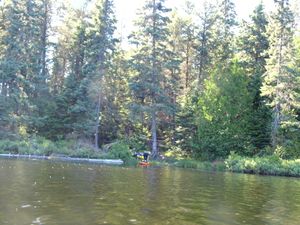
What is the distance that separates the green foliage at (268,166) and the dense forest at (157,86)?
13.5ft

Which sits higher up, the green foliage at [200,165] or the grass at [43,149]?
the grass at [43,149]

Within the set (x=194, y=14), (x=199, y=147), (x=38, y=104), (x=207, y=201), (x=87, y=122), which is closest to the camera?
(x=207, y=201)

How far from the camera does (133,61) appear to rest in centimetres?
4531

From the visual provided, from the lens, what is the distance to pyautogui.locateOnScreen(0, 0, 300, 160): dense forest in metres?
37.4

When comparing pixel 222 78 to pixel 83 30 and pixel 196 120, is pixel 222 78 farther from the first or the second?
pixel 83 30

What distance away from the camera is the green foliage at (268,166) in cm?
3069

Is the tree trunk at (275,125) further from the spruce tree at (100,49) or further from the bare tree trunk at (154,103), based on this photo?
the spruce tree at (100,49)

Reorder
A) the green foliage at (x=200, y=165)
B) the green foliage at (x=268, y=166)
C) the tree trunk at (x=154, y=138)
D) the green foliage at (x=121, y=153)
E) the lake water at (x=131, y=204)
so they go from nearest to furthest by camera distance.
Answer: the lake water at (x=131, y=204) < the green foliage at (x=268, y=166) < the green foliage at (x=200, y=165) < the green foliage at (x=121, y=153) < the tree trunk at (x=154, y=138)

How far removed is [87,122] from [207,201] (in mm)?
30660

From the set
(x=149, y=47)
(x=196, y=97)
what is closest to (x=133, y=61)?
(x=149, y=47)

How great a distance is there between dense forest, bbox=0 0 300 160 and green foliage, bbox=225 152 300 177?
13.5 feet

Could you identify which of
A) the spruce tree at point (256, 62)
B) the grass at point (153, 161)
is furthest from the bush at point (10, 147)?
the spruce tree at point (256, 62)

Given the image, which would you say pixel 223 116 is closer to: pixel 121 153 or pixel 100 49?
pixel 121 153

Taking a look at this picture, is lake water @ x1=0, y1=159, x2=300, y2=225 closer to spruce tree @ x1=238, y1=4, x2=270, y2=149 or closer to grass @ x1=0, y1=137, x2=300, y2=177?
grass @ x1=0, y1=137, x2=300, y2=177
